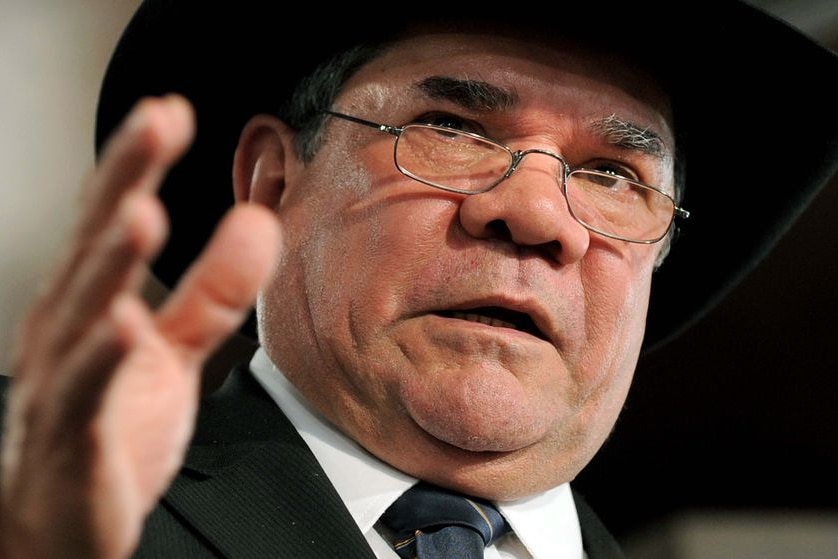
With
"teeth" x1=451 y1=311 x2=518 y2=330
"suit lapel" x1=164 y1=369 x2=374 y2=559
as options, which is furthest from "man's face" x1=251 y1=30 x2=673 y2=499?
"suit lapel" x1=164 y1=369 x2=374 y2=559

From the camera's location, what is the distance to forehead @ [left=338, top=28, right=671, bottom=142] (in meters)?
1.52

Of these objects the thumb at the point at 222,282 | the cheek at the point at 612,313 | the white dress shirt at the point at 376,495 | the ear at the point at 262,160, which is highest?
the cheek at the point at 612,313

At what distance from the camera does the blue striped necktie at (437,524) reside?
1372 mm

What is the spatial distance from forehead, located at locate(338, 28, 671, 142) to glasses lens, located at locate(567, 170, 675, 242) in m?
0.09

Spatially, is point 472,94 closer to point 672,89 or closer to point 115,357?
point 672,89

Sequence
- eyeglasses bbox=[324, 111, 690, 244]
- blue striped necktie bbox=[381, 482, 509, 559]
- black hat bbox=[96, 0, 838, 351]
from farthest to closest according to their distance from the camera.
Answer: black hat bbox=[96, 0, 838, 351]
eyeglasses bbox=[324, 111, 690, 244]
blue striped necktie bbox=[381, 482, 509, 559]

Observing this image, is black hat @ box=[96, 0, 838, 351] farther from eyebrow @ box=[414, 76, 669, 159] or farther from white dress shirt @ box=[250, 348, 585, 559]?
white dress shirt @ box=[250, 348, 585, 559]

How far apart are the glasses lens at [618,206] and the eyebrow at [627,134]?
1.9 inches

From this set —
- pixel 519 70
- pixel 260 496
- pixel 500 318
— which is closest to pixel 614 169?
pixel 519 70

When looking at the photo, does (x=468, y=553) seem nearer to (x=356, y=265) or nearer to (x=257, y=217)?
(x=356, y=265)

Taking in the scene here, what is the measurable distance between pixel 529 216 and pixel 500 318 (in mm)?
140

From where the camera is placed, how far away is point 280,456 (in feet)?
4.58

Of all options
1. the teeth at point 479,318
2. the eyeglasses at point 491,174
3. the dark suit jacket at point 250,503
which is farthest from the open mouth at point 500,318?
the dark suit jacket at point 250,503

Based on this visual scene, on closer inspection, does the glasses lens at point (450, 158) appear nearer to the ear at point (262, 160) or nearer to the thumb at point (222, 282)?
the ear at point (262, 160)
